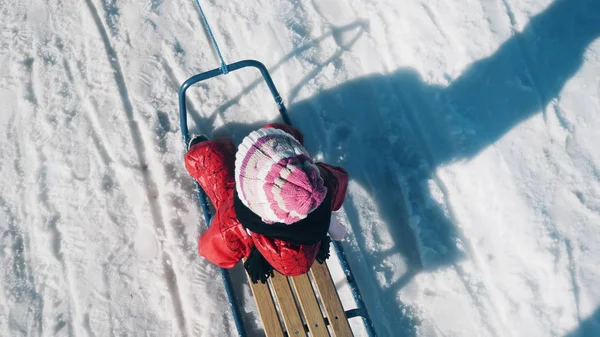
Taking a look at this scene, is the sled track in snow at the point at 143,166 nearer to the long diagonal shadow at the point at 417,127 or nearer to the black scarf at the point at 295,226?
the long diagonal shadow at the point at 417,127

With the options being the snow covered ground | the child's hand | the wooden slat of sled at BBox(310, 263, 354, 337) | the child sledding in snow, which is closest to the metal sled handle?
the snow covered ground

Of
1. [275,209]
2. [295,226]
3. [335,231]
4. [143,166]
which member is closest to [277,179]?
[275,209]

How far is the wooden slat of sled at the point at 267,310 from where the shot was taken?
8.16 feet

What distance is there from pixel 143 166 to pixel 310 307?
4.39 ft

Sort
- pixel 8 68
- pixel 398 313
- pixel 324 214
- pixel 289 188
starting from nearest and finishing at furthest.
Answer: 1. pixel 289 188
2. pixel 324 214
3. pixel 398 313
4. pixel 8 68

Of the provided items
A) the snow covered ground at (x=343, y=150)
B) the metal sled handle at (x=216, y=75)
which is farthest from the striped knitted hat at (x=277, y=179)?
the snow covered ground at (x=343, y=150)

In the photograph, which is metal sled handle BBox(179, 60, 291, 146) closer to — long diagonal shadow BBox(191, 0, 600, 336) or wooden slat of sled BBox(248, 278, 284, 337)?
long diagonal shadow BBox(191, 0, 600, 336)

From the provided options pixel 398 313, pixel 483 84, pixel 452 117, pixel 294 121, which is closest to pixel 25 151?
pixel 294 121

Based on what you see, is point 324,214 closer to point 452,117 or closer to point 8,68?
point 452,117

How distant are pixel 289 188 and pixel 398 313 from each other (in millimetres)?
1550

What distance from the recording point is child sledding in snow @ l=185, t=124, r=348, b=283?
1.67 meters

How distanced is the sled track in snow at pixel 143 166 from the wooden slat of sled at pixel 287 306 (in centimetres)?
63

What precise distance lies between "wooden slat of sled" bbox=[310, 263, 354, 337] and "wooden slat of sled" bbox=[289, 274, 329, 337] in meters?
0.04

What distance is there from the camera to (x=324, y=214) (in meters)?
1.90
